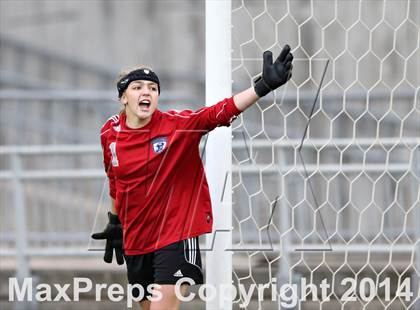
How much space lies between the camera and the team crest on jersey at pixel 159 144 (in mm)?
4781

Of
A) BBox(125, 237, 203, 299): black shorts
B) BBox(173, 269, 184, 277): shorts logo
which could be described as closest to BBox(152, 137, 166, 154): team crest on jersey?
BBox(125, 237, 203, 299): black shorts

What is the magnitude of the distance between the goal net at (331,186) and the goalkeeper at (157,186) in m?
0.51

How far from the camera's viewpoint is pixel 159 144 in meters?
4.79

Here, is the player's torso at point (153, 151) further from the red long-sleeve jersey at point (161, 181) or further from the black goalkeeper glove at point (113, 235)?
the black goalkeeper glove at point (113, 235)

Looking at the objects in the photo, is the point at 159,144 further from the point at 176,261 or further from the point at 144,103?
the point at 176,261

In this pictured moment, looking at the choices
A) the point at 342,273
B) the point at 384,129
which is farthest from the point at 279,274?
the point at 384,129

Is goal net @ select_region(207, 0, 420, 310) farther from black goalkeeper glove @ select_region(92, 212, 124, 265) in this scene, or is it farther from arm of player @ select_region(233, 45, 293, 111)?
arm of player @ select_region(233, 45, 293, 111)

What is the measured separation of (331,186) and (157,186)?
3464 mm

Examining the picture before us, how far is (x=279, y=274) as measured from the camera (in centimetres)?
707

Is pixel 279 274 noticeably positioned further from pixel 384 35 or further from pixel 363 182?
pixel 384 35

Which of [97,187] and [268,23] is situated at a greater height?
[268,23]

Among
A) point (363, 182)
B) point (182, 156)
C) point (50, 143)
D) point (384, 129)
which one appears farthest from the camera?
point (50, 143)

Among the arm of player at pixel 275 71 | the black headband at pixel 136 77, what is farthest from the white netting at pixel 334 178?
the black headband at pixel 136 77

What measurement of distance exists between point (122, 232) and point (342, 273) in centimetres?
268
